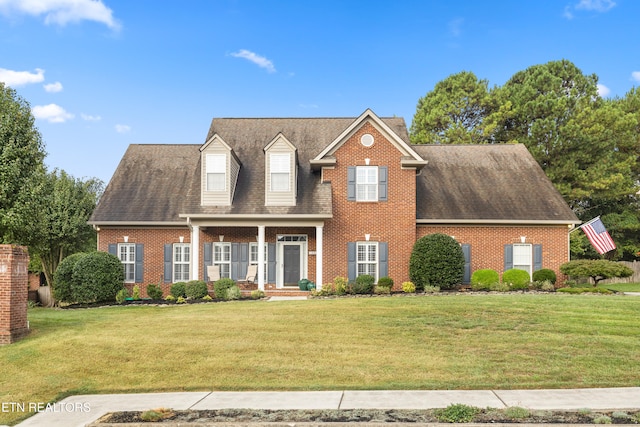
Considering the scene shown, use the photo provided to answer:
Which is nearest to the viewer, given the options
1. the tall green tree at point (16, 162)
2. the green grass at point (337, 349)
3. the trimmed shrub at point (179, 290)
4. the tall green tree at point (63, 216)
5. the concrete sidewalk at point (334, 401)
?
the concrete sidewalk at point (334, 401)

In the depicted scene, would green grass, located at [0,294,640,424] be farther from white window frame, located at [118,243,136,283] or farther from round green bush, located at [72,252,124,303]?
white window frame, located at [118,243,136,283]

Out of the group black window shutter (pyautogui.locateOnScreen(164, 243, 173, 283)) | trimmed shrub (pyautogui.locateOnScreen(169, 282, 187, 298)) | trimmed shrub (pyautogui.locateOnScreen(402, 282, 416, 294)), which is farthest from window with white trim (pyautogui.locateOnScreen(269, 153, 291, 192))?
trimmed shrub (pyautogui.locateOnScreen(402, 282, 416, 294))

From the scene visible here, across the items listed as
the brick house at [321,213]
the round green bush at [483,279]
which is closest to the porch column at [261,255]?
the brick house at [321,213]

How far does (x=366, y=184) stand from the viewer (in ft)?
75.5

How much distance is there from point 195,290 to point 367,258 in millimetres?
7028

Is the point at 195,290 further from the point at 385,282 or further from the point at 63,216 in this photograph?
the point at 63,216

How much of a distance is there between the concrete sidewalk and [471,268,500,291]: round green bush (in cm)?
1301

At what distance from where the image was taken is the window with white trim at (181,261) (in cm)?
2445

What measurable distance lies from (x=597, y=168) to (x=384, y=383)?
3281 centimetres

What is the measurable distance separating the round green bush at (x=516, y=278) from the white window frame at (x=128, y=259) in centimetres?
1573

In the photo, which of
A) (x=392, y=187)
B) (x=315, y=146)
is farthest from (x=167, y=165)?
(x=392, y=187)

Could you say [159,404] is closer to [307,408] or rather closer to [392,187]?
[307,408]

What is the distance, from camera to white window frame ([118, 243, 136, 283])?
24500 mm

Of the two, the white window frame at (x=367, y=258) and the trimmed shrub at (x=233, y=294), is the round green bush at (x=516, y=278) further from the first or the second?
the trimmed shrub at (x=233, y=294)
